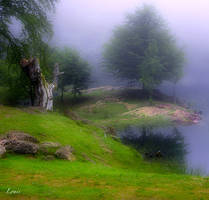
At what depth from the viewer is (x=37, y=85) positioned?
2642cm

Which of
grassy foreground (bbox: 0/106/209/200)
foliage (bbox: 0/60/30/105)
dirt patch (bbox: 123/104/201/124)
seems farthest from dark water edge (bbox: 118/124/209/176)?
foliage (bbox: 0/60/30/105)

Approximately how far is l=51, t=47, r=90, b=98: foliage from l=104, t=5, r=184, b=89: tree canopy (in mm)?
8870

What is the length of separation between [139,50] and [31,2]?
1473 inches

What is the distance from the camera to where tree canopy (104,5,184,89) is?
5112 centimetres

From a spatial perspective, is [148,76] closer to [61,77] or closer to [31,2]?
[61,77]

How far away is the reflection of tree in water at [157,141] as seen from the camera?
752 inches

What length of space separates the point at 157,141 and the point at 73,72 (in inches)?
1204

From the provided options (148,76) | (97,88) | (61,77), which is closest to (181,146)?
(148,76)

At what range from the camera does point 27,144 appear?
11812mm

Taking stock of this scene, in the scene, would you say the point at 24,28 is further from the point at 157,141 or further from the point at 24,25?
the point at 157,141

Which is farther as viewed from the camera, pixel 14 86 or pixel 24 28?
pixel 14 86

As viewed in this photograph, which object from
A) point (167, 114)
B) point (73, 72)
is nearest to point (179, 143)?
point (167, 114)

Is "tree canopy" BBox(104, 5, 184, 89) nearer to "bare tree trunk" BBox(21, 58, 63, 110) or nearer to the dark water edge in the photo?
the dark water edge

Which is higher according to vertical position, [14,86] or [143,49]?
[143,49]
